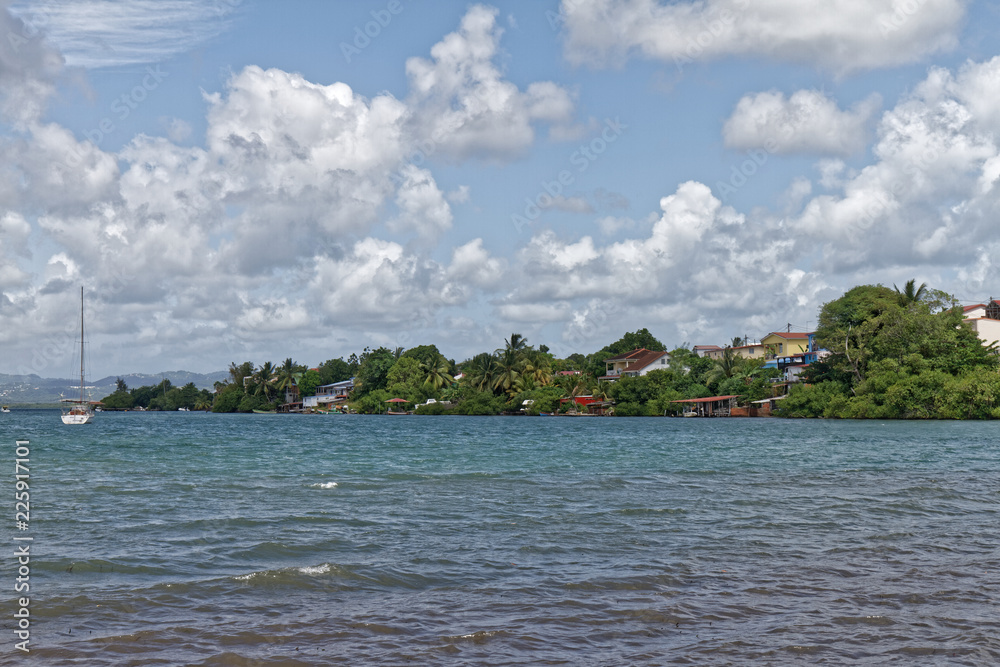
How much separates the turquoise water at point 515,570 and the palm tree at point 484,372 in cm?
8060

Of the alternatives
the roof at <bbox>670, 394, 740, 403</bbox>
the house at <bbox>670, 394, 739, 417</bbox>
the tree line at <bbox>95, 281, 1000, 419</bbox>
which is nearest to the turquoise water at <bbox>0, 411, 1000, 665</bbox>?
the tree line at <bbox>95, 281, 1000, 419</bbox>

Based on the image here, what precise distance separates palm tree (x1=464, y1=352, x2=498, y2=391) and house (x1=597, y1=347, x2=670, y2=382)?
548 inches

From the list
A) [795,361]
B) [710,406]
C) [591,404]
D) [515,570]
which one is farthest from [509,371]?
[515,570]

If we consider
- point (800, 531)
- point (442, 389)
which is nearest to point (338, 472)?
point (800, 531)

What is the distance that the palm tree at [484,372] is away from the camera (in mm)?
102369

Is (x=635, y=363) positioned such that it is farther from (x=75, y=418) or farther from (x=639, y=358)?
(x=75, y=418)

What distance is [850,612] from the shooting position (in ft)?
26.1

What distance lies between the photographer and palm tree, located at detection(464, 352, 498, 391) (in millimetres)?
102369

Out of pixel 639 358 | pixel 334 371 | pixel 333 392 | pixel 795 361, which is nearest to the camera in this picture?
pixel 795 361

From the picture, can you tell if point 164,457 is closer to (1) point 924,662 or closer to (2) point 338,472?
(2) point 338,472

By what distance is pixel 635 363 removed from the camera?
330ft

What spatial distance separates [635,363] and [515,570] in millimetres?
91900

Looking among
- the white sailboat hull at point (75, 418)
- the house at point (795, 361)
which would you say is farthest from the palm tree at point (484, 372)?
the white sailboat hull at point (75, 418)

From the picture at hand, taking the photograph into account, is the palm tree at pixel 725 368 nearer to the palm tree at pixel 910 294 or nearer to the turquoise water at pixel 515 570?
the palm tree at pixel 910 294
